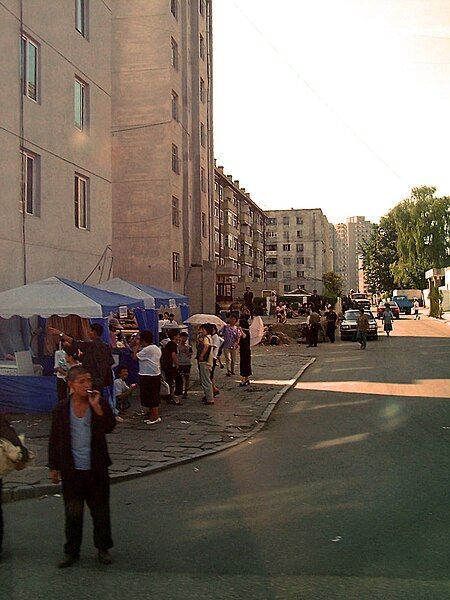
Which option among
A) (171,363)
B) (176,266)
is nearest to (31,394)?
(171,363)

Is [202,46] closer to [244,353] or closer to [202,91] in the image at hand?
[202,91]

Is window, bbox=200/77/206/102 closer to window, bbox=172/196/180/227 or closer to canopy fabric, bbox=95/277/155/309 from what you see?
window, bbox=172/196/180/227

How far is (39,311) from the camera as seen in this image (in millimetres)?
12812

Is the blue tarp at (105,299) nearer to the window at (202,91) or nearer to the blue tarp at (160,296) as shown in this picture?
the blue tarp at (160,296)

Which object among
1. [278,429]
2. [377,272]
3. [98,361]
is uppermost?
[377,272]

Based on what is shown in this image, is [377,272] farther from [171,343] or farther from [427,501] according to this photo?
[427,501]

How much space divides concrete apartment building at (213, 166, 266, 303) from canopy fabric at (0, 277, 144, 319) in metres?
33.9

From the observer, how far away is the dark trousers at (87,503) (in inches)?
210

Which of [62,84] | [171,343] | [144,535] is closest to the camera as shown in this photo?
[144,535]

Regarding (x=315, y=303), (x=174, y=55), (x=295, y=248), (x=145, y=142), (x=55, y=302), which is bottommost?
(x=55, y=302)

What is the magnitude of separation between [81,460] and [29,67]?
13911 mm

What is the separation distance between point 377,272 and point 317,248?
2342 centimetres

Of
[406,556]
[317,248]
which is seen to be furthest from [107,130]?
[317,248]

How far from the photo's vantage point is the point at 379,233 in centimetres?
9638
